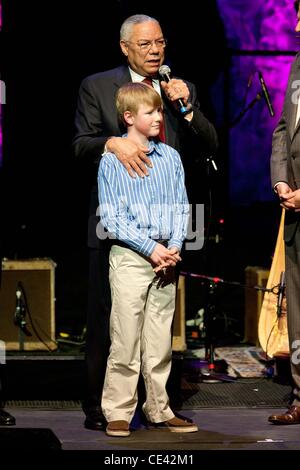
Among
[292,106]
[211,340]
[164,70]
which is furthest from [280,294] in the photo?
Result: [164,70]

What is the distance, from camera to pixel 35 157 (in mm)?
8273

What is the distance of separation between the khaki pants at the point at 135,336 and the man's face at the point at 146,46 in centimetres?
86

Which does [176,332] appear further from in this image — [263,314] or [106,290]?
[106,290]

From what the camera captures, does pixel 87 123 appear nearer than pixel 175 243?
No

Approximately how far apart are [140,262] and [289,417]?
104cm

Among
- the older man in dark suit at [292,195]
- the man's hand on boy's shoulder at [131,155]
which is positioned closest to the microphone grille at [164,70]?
the man's hand on boy's shoulder at [131,155]

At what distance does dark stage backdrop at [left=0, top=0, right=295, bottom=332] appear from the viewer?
25.4 ft

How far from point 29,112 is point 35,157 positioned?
0.37 m

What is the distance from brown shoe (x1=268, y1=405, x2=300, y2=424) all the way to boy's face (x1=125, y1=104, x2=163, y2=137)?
4.77ft

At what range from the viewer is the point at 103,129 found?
4844 mm

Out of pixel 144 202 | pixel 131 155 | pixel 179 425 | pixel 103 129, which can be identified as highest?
pixel 103 129

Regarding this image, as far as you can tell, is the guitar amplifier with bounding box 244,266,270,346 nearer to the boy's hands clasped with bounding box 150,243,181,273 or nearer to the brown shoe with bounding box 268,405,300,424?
the brown shoe with bounding box 268,405,300,424

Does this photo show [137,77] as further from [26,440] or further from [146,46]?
[26,440]

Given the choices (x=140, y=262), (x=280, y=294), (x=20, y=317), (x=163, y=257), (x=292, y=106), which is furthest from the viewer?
(x=20, y=317)
